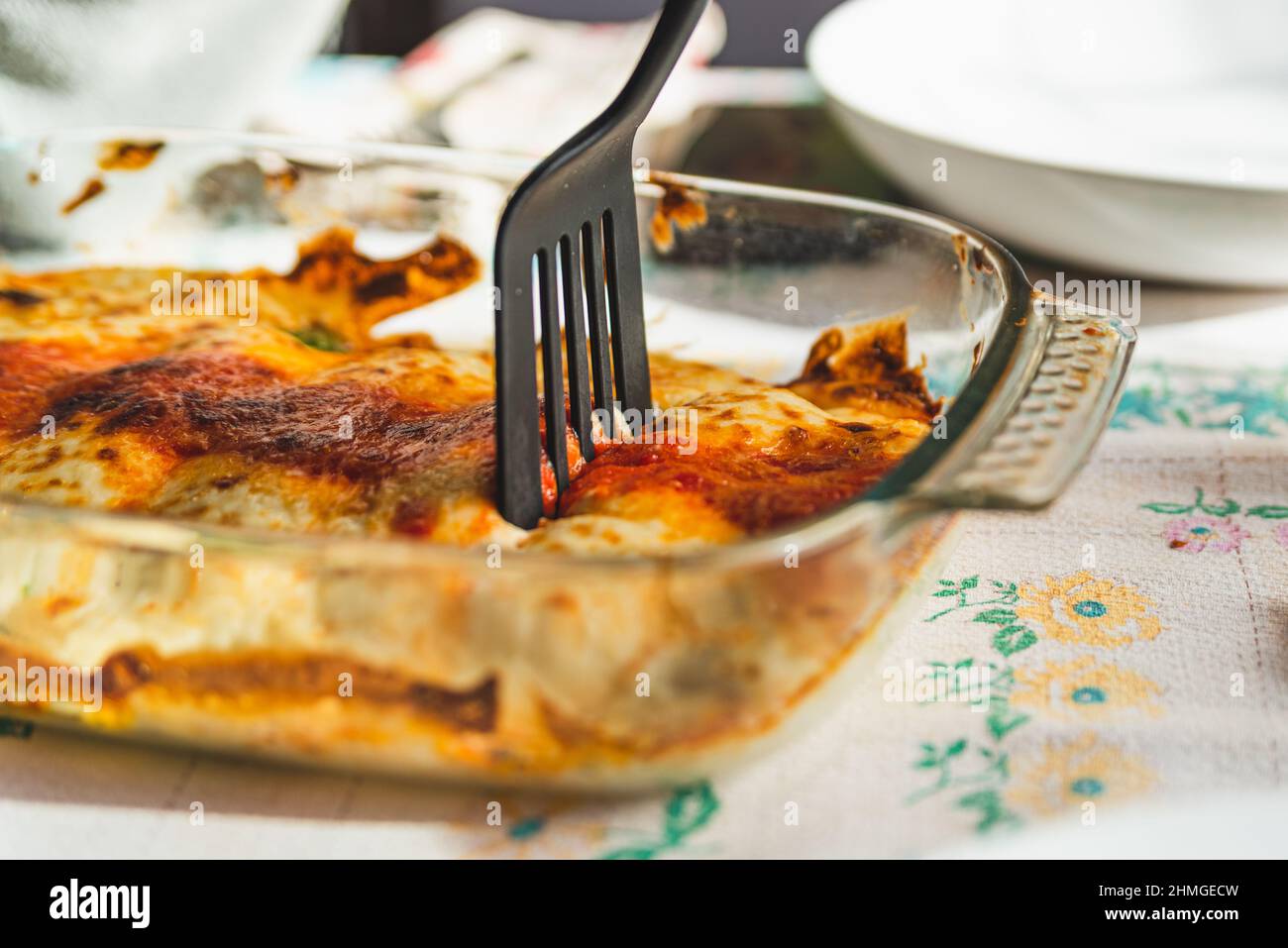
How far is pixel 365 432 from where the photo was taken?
0.67 metres

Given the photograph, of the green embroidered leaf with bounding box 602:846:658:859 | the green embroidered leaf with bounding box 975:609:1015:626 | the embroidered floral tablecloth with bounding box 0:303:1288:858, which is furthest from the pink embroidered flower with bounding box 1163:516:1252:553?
the green embroidered leaf with bounding box 602:846:658:859

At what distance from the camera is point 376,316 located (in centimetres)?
90

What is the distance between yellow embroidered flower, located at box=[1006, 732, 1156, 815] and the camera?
525 mm

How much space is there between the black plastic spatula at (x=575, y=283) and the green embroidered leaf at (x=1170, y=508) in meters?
0.31

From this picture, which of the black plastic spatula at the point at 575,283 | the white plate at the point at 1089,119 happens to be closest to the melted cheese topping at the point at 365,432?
the black plastic spatula at the point at 575,283

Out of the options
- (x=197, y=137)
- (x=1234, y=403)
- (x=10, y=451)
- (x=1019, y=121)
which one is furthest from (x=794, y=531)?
(x=1019, y=121)

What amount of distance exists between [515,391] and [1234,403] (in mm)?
556

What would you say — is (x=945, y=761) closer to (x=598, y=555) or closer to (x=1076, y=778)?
(x=1076, y=778)

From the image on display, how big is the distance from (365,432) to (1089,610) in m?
0.39

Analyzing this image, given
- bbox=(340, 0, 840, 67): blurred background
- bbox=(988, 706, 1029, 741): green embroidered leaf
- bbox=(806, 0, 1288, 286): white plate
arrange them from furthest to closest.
Answer: bbox=(340, 0, 840, 67): blurred background → bbox=(806, 0, 1288, 286): white plate → bbox=(988, 706, 1029, 741): green embroidered leaf

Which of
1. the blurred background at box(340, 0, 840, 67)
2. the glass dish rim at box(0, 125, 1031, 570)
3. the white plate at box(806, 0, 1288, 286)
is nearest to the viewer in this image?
the glass dish rim at box(0, 125, 1031, 570)

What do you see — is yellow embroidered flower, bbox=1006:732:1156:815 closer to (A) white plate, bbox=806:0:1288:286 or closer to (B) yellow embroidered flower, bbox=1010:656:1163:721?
(B) yellow embroidered flower, bbox=1010:656:1163:721

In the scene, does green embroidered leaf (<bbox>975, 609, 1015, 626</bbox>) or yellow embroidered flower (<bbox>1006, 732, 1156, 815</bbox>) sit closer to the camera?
yellow embroidered flower (<bbox>1006, 732, 1156, 815</bbox>)

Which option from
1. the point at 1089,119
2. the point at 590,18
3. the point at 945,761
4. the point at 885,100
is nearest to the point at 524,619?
the point at 945,761
